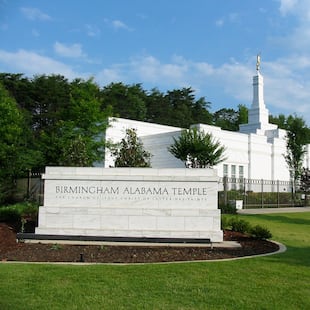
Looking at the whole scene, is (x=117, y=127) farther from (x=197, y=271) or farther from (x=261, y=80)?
(x=197, y=271)

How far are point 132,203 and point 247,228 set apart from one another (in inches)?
133

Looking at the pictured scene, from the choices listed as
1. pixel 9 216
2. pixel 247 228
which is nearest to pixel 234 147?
pixel 247 228

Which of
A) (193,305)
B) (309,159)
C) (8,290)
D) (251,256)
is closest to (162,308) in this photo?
(193,305)

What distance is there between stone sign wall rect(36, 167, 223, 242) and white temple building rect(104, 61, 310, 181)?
20420 millimetres

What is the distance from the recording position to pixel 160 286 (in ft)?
20.0

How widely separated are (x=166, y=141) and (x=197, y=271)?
28.4 meters

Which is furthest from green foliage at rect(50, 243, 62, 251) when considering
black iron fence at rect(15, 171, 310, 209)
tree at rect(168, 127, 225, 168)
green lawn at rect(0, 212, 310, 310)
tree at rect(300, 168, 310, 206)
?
tree at rect(300, 168, 310, 206)

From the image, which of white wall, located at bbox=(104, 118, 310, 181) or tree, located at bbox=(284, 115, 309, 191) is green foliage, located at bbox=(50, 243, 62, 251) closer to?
white wall, located at bbox=(104, 118, 310, 181)

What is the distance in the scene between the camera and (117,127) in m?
34.8

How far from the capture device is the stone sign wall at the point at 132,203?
11.3 metres

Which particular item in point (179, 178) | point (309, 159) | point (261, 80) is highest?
point (261, 80)

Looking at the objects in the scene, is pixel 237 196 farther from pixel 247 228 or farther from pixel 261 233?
pixel 261 233

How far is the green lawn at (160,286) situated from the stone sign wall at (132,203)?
3464mm

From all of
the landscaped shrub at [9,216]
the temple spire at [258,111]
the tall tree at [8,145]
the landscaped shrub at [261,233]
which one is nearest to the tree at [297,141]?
the temple spire at [258,111]
